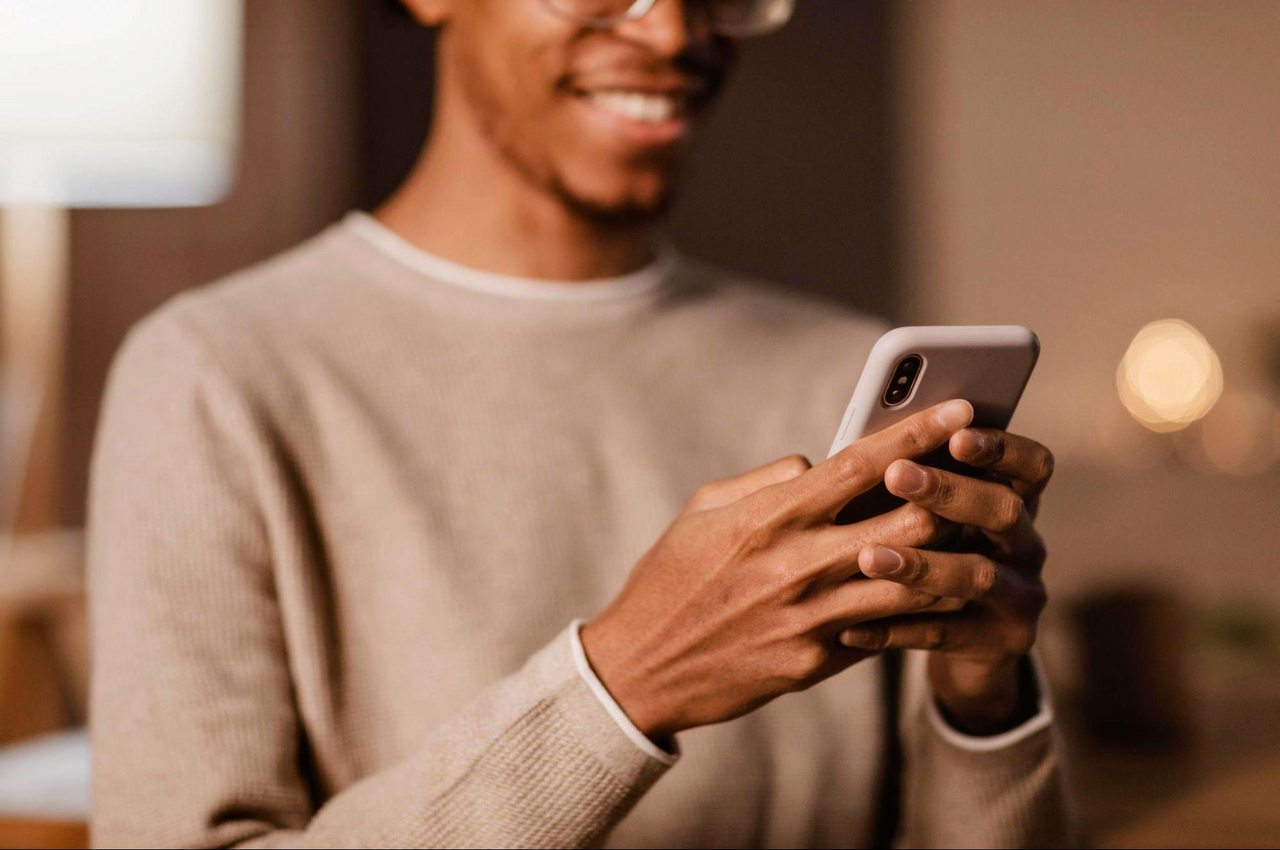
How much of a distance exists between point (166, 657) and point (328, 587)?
128 mm

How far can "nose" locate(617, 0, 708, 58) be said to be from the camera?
3.00 feet

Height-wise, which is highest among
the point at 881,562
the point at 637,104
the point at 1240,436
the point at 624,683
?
the point at 637,104

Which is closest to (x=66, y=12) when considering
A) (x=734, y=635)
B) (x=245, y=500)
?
(x=245, y=500)

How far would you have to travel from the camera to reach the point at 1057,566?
248 cm

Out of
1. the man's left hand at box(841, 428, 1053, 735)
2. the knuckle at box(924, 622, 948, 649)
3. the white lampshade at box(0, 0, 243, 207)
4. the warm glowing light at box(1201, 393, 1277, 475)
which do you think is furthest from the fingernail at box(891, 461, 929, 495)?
the warm glowing light at box(1201, 393, 1277, 475)

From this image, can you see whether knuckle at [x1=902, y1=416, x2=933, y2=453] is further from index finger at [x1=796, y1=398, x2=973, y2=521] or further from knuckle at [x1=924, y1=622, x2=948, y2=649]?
knuckle at [x1=924, y1=622, x2=948, y2=649]

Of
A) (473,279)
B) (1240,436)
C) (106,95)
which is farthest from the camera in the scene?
(1240,436)

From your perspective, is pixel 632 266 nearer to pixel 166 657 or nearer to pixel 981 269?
pixel 166 657

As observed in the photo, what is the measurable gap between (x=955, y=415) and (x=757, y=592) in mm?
119

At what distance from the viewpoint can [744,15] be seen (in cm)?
99

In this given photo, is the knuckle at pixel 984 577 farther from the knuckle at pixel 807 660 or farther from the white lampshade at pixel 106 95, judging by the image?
the white lampshade at pixel 106 95

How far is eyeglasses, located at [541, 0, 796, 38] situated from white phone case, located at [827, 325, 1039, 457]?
42cm

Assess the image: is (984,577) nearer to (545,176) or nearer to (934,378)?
(934,378)

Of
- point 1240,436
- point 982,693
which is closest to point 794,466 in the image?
point 982,693
